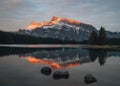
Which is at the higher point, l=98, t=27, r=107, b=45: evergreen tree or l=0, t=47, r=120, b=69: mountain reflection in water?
l=98, t=27, r=107, b=45: evergreen tree

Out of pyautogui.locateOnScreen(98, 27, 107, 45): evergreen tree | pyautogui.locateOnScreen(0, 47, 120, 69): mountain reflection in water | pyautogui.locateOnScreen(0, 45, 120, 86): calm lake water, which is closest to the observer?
pyautogui.locateOnScreen(0, 45, 120, 86): calm lake water

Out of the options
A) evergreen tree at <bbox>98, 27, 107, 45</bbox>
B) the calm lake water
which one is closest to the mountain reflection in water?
the calm lake water

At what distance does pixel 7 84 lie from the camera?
24.5 metres

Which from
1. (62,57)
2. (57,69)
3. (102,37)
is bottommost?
(62,57)

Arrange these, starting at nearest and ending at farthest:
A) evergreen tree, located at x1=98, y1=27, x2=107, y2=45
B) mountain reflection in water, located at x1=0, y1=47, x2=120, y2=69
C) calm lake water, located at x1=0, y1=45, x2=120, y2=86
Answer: calm lake water, located at x1=0, y1=45, x2=120, y2=86 < mountain reflection in water, located at x1=0, y1=47, x2=120, y2=69 < evergreen tree, located at x1=98, y1=27, x2=107, y2=45

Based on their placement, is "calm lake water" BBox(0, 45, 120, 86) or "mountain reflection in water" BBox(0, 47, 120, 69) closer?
"calm lake water" BBox(0, 45, 120, 86)

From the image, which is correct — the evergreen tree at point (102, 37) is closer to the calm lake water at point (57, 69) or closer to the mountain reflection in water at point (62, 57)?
the mountain reflection in water at point (62, 57)

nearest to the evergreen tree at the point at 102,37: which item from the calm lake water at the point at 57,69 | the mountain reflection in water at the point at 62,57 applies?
the mountain reflection in water at the point at 62,57

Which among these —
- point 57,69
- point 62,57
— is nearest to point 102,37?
point 62,57

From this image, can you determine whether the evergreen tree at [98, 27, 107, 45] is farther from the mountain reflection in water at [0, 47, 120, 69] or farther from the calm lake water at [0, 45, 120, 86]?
the calm lake water at [0, 45, 120, 86]

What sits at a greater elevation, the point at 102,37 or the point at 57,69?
the point at 102,37

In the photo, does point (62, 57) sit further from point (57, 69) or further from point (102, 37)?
point (102, 37)

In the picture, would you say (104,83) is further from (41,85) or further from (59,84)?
(41,85)

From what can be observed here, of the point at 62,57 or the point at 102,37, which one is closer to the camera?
the point at 62,57
